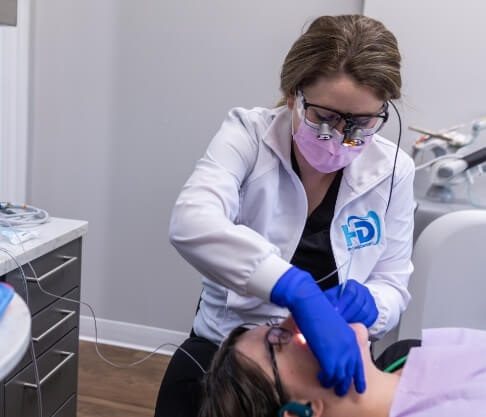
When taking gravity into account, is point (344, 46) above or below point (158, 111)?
above

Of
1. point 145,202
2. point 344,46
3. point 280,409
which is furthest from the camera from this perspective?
point 145,202

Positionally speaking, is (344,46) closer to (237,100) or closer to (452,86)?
(452,86)

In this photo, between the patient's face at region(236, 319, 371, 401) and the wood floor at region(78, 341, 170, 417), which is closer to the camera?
the patient's face at region(236, 319, 371, 401)

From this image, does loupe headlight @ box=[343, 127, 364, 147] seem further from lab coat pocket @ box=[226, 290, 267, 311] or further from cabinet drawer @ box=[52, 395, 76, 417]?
cabinet drawer @ box=[52, 395, 76, 417]

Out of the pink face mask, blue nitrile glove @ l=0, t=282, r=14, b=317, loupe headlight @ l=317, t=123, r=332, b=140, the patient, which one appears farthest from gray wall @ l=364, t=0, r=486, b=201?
blue nitrile glove @ l=0, t=282, r=14, b=317

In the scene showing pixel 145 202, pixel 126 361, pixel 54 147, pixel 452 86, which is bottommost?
pixel 126 361

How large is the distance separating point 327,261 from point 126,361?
4.85 ft

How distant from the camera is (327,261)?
1373 mm

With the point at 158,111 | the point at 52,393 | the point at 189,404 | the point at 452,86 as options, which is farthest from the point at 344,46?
the point at 158,111

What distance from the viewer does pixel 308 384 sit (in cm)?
104

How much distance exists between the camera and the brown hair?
3.91 feet

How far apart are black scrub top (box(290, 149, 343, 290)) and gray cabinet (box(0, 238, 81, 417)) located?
690mm

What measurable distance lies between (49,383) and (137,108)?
45.8 inches

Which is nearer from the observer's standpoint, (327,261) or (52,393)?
(327,261)
